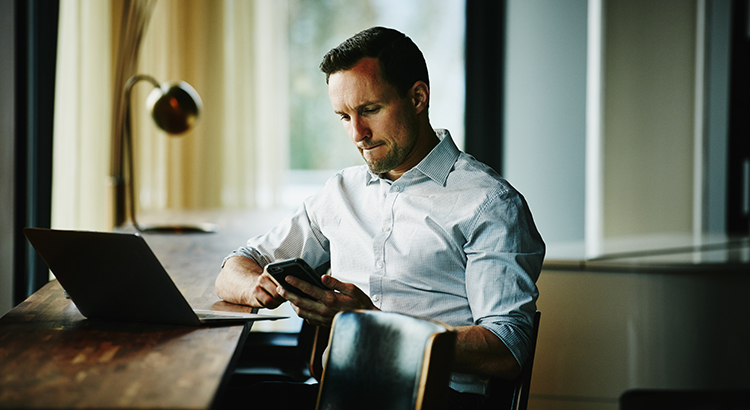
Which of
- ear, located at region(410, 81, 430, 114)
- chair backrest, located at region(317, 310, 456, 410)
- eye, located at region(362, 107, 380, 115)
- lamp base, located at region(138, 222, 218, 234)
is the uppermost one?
ear, located at region(410, 81, 430, 114)

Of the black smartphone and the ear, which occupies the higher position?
the ear

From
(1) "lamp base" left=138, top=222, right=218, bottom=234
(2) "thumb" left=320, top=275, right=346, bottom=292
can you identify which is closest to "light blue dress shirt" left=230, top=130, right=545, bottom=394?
(2) "thumb" left=320, top=275, right=346, bottom=292

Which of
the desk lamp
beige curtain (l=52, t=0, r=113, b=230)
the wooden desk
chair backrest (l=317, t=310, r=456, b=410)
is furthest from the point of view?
beige curtain (l=52, t=0, r=113, b=230)

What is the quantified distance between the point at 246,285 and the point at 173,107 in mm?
1410

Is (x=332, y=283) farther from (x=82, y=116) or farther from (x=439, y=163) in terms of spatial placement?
(x=82, y=116)

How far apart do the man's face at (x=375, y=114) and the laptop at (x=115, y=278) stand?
0.49 m

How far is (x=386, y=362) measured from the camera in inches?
36.9

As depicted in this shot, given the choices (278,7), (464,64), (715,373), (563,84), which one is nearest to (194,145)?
(278,7)

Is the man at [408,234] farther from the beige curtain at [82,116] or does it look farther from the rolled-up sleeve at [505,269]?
the beige curtain at [82,116]

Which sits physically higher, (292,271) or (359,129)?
(359,129)

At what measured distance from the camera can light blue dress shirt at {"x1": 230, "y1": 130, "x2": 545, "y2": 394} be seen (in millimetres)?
1178

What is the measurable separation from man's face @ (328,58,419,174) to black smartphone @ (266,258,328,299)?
0.39 meters

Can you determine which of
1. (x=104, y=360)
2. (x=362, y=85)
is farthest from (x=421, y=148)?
(x=104, y=360)

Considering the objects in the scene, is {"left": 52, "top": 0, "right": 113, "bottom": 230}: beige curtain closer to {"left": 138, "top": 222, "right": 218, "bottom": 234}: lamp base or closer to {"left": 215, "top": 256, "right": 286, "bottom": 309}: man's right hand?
{"left": 138, "top": 222, "right": 218, "bottom": 234}: lamp base
